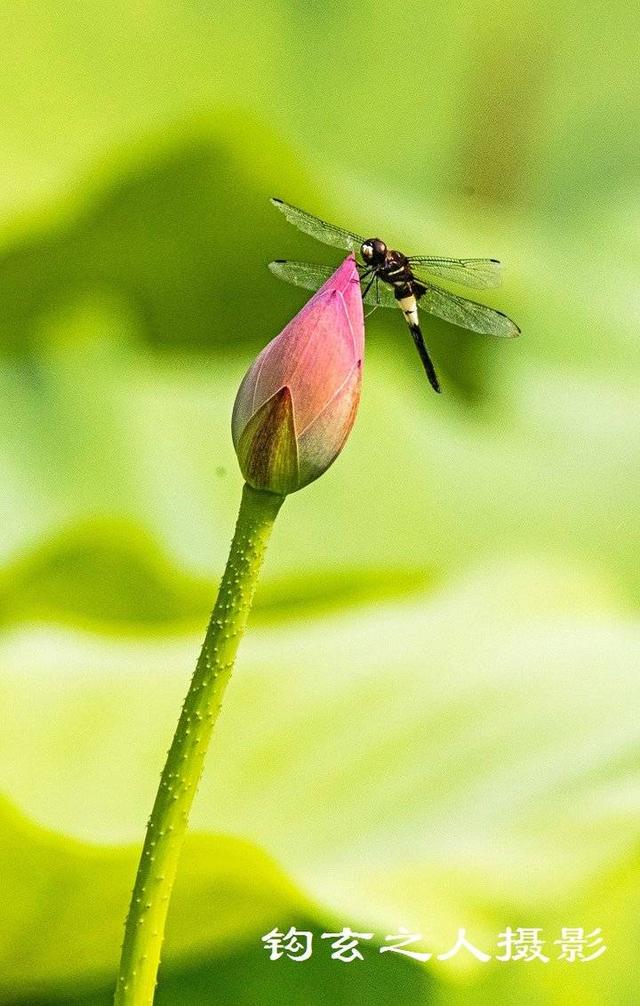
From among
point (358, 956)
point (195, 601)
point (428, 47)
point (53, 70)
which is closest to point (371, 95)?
point (428, 47)

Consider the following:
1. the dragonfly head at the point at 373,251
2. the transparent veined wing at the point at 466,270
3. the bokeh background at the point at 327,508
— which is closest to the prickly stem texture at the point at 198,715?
the bokeh background at the point at 327,508

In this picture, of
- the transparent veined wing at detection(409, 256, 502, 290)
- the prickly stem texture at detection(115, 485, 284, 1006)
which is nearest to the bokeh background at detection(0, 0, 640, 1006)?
the transparent veined wing at detection(409, 256, 502, 290)

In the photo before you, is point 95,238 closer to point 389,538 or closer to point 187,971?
point 389,538

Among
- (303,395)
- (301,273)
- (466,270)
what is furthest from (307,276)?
(303,395)

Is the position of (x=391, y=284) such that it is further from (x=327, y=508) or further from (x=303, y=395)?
(x=303, y=395)

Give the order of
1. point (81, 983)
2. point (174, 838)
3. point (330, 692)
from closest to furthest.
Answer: point (174, 838) < point (81, 983) < point (330, 692)

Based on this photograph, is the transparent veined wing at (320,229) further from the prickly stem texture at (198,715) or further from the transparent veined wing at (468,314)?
the prickly stem texture at (198,715)

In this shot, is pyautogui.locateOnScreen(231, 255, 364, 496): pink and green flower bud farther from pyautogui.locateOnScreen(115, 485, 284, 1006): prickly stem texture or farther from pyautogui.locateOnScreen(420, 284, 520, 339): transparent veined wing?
pyautogui.locateOnScreen(420, 284, 520, 339): transparent veined wing
